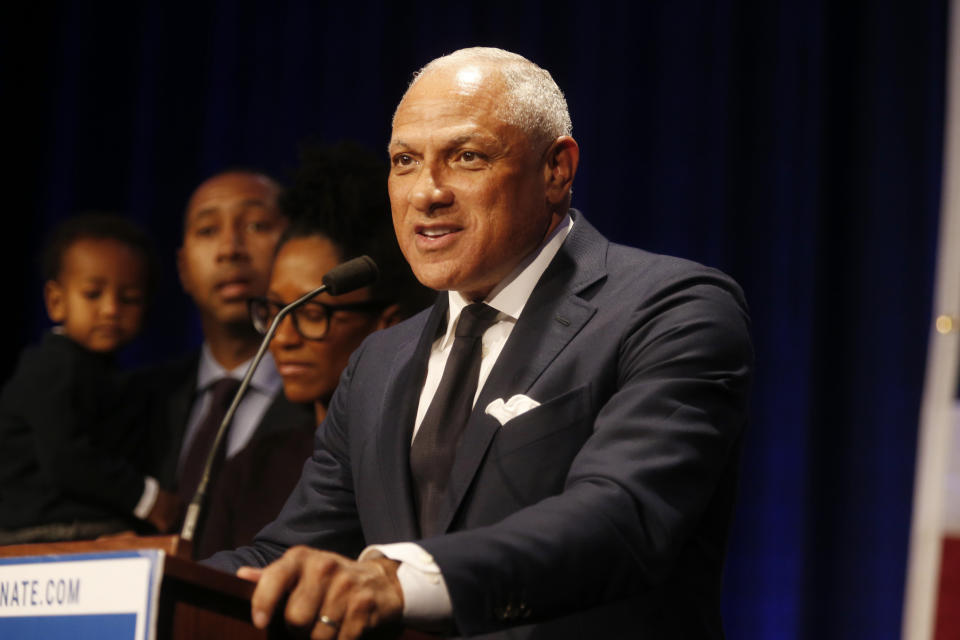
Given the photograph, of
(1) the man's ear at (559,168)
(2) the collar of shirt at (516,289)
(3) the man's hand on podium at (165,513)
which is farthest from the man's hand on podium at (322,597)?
(3) the man's hand on podium at (165,513)

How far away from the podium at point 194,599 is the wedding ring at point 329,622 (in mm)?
62

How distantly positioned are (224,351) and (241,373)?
0.16 m

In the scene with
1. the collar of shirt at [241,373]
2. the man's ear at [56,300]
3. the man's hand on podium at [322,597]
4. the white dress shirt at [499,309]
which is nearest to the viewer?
the man's hand on podium at [322,597]

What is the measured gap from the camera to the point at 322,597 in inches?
46.8

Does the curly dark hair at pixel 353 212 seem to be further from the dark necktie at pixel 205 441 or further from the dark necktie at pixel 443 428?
the dark necktie at pixel 443 428

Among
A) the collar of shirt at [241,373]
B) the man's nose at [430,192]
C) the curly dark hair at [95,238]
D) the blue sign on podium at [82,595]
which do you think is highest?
the man's nose at [430,192]

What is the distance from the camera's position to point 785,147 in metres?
3.86

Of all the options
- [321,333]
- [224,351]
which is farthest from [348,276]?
[224,351]

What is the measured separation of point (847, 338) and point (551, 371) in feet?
7.16

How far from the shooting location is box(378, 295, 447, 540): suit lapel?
1833 millimetres

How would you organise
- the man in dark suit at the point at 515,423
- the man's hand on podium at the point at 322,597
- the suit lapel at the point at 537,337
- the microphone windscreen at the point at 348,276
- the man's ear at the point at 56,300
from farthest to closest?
the man's ear at the point at 56,300 → the microphone windscreen at the point at 348,276 → the suit lapel at the point at 537,337 → the man in dark suit at the point at 515,423 → the man's hand on podium at the point at 322,597

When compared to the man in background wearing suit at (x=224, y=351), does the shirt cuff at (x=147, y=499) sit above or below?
below

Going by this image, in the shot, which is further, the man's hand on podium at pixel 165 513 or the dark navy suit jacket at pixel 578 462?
the man's hand on podium at pixel 165 513

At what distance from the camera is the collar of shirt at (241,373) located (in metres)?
3.65
